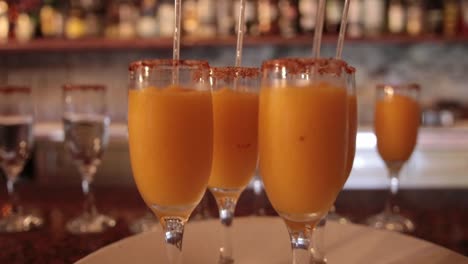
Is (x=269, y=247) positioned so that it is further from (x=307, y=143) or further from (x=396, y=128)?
(x=396, y=128)

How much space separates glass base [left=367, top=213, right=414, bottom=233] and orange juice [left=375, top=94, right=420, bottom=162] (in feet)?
0.46

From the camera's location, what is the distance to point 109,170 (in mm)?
2244

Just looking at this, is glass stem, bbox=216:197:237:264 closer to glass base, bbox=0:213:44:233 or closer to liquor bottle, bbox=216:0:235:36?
glass base, bbox=0:213:44:233

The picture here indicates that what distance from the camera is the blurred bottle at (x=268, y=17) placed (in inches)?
94.8

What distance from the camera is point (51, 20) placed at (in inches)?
101

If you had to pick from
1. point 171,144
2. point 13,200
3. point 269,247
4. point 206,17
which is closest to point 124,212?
point 13,200

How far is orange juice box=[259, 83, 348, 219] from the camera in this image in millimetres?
558

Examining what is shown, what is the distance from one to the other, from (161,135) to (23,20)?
2.29 metres

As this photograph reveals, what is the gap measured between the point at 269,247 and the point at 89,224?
33 cm

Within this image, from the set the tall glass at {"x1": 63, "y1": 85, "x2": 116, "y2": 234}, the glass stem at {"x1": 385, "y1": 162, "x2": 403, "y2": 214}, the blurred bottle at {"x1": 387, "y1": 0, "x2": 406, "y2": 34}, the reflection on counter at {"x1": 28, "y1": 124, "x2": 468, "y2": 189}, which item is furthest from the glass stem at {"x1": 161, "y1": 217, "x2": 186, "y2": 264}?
the blurred bottle at {"x1": 387, "y1": 0, "x2": 406, "y2": 34}

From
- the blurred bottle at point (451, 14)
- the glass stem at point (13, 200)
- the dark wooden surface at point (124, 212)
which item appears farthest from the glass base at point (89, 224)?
the blurred bottle at point (451, 14)

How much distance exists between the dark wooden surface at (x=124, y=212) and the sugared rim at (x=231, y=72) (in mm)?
315

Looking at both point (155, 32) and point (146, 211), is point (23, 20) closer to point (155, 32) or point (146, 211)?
point (155, 32)

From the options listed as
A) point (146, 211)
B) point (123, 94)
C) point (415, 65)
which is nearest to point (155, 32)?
point (123, 94)
